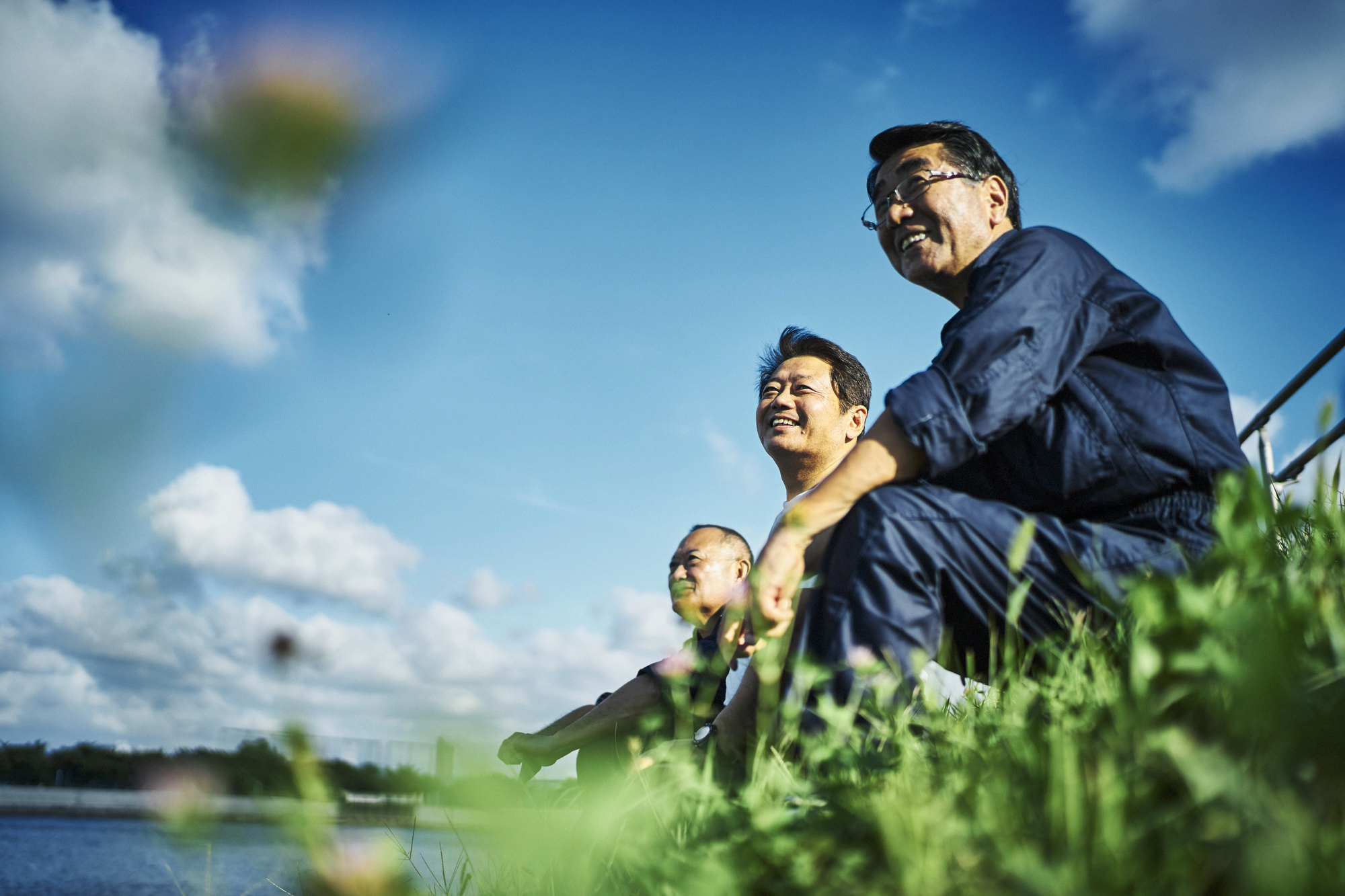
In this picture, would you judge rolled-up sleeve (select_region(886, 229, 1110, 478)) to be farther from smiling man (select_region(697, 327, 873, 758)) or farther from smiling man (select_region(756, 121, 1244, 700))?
smiling man (select_region(697, 327, 873, 758))

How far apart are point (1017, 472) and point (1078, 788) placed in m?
1.21

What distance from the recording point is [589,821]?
51.1 inches

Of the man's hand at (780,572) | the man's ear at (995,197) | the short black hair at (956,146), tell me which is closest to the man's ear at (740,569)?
the short black hair at (956,146)

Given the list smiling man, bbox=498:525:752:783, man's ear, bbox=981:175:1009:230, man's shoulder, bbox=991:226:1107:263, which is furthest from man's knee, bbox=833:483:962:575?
man's ear, bbox=981:175:1009:230

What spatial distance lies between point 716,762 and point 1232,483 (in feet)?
4.29

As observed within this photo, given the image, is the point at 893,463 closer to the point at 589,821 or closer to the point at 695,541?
the point at 589,821

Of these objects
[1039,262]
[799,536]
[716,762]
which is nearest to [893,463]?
[799,536]

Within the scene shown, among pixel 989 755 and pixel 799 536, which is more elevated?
pixel 799 536

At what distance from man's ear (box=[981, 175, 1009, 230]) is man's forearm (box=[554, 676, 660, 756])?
6.68ft

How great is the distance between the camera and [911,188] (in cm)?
245

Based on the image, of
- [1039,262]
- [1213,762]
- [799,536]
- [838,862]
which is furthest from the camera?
[1039,262]

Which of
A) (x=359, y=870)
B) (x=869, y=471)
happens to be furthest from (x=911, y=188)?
(x=359, y=870)

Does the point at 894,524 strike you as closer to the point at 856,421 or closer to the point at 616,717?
the point at 616,717

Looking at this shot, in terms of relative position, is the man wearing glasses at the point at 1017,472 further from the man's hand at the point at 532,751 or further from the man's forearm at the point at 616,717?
the man's hand at the point at 532,751
